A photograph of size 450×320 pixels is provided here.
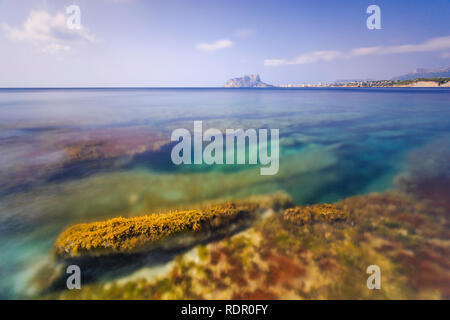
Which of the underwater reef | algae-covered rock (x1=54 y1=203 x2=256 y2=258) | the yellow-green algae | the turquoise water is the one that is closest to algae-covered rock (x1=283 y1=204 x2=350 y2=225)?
the underwater reef

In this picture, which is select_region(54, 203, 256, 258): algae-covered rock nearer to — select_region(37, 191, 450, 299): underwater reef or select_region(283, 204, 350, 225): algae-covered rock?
select_region(37, 191, 450, 299): underwater reef

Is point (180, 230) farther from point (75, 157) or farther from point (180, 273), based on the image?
point (75, 157)

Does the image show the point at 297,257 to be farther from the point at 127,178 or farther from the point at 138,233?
the point at 127,178

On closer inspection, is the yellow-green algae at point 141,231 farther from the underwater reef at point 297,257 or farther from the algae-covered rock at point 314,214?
the algae-covered rock at point 314,214

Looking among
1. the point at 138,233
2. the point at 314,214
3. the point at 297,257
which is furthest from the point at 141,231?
the point at 314,214

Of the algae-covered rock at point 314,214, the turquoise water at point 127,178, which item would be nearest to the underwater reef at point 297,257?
the algae-covered rock at point 314,214
